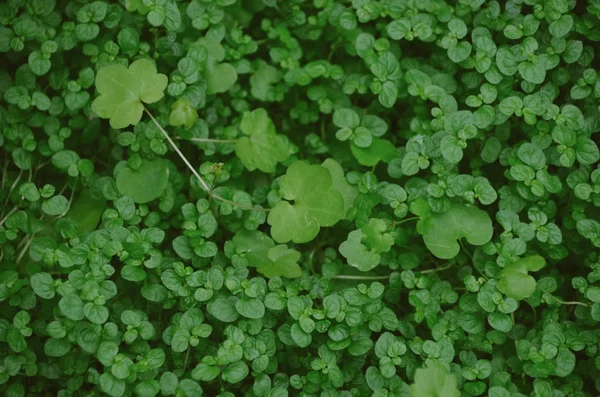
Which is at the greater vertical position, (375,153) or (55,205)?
(375,153)

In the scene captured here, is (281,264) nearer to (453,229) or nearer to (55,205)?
(453,229)

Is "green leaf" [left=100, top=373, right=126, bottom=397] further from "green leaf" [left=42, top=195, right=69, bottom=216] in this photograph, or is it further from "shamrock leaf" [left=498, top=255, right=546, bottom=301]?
"shamrock leaf" [left=498, top=255, right=546, bottom=301]

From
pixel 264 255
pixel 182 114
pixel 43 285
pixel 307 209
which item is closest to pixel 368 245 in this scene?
pixel 307 209

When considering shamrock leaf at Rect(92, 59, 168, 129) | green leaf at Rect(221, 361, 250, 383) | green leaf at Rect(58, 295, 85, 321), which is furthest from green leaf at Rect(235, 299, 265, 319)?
shamrock leaf at Rect(92, 59, 168, 129)

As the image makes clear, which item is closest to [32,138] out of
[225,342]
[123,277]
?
[123,277]

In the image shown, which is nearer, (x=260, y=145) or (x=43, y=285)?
(x=43, y=285)

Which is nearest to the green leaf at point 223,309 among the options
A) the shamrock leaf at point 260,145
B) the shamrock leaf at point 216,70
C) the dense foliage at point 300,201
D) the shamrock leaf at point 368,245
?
the dense foliage at point 300,201

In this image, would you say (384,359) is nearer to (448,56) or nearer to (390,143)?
(390,143)
